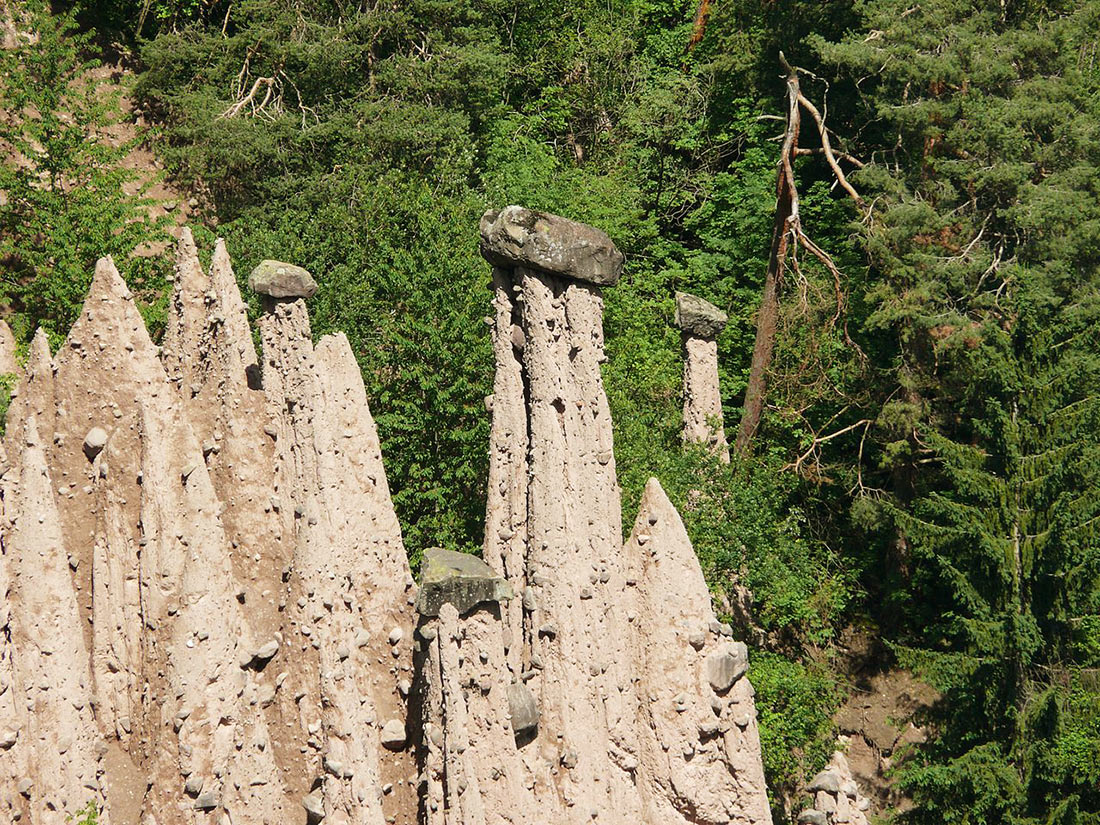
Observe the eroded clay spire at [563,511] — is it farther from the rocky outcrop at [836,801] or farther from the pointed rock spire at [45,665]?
the pointed rock spire at [45,665]

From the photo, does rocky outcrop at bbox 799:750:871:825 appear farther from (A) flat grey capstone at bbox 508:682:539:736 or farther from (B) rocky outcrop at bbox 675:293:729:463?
(B) rocky outcrop at bbox 675:293:729:463

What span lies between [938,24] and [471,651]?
15.1 m

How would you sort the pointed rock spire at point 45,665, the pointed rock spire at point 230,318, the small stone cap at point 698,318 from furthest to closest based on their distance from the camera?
the small stone cap at point 698,318 → the pointed rock spire at point 230,318 → the pointed rock spire at point 45,665

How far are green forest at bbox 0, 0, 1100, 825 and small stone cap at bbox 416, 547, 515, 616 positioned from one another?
6345 millimetres

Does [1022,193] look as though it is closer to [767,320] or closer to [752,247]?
[767,320]

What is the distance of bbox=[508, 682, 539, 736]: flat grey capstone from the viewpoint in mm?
8930

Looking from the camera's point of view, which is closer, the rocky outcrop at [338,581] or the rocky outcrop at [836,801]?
the rocky outcrop at [338,581]

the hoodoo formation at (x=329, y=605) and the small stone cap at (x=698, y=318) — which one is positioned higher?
the small stone cap at (x=698, y=318)

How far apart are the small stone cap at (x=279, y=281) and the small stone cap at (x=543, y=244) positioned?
7.19ft

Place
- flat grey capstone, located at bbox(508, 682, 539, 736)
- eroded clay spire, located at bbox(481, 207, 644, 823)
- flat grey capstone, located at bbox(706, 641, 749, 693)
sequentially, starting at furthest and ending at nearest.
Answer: flat grey capstone, located at bbox(706, 641, 749, 693) < eroded clay spire, located at bbox(481, 207, 644, 823) < flat grey capstone, located at bbox(508, 682, 539, 736)

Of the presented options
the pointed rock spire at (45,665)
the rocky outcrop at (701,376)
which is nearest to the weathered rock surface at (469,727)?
the pointed rock spire at (45,665)

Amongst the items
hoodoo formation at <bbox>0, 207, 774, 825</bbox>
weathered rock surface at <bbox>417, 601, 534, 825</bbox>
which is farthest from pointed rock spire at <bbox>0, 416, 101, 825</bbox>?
weathered rock surface at <bbox>417, 601, 534, 825</bbox>

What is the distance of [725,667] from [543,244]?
4.28 meters

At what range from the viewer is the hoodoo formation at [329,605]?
8102 millimetres
